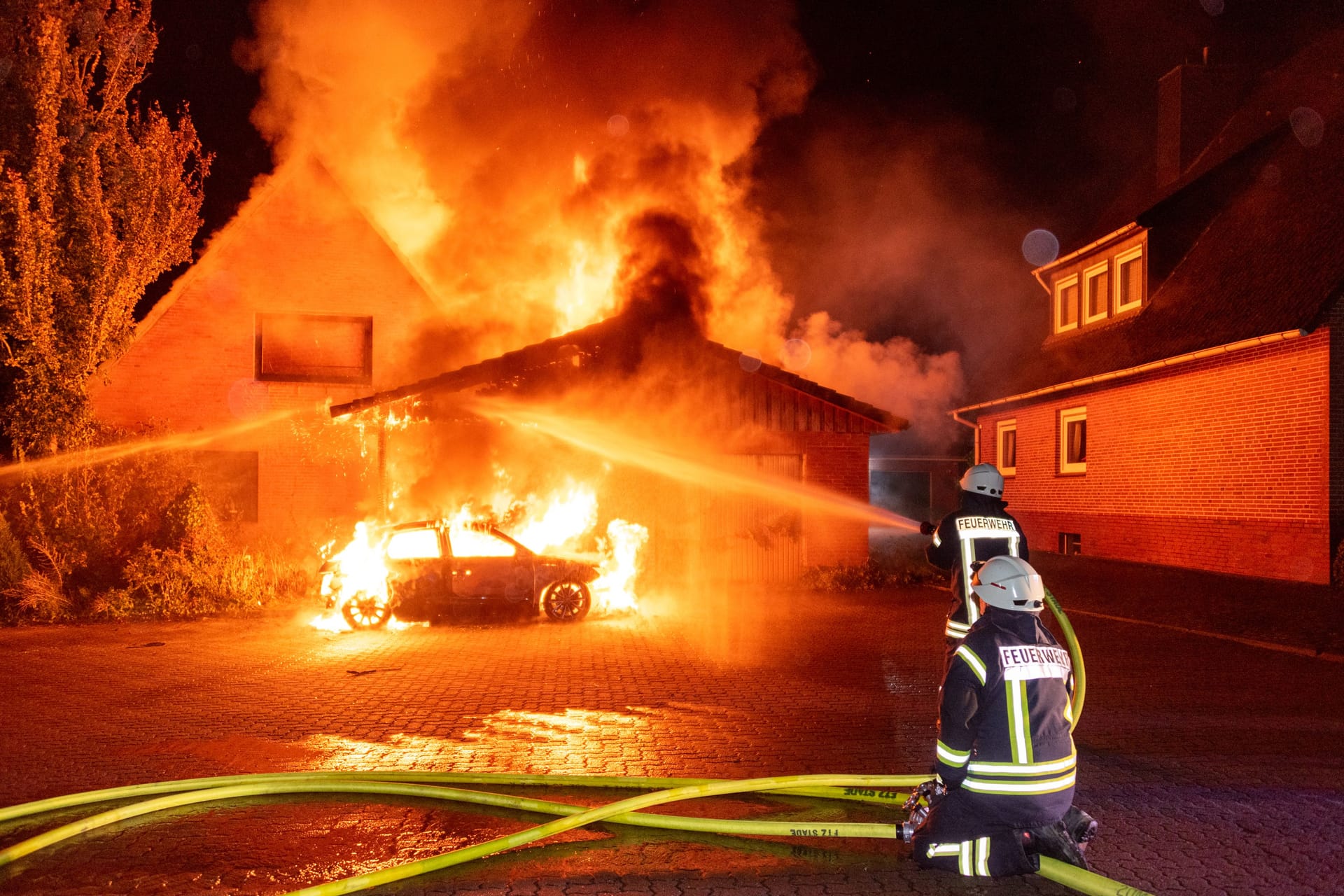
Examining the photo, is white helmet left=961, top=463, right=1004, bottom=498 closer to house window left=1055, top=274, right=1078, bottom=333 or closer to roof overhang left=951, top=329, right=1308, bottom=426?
roof overhang left=951, top=329, right=1308, bottom=426

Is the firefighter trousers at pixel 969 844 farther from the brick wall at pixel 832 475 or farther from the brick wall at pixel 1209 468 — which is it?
the brick wall at pixel 832 475

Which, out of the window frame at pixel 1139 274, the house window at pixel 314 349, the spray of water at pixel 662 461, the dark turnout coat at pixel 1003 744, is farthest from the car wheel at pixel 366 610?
the window frame at pixel 1139 274

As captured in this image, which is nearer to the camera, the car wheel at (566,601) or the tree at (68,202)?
the car wheel at (566,601)

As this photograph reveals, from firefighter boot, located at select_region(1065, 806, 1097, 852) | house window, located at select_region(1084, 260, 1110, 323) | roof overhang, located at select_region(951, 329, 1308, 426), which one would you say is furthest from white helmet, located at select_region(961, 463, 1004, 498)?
house window, located at select_region(1084, 260, 1110, 323)

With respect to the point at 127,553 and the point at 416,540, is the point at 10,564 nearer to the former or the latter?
the point at 127,553

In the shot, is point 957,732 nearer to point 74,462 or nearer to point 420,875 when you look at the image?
point 420,875

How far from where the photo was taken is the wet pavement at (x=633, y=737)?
4648 mm

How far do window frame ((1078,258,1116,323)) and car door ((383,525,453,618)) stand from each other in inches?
584

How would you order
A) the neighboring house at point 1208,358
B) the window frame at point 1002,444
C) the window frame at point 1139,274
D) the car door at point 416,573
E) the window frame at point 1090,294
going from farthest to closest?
the window frame at point 1002,444
the window frame at point 1090,294
the window frame at point 1139,274
the neighboring house at point 1208,358
the car door at point 416,573

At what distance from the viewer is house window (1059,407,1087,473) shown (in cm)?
2061

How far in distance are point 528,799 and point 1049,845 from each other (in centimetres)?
263

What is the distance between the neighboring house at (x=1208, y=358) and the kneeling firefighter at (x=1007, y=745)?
11.7 m

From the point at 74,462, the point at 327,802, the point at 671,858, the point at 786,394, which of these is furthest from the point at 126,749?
the point at 786,394

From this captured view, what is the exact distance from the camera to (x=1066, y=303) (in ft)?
73.4
